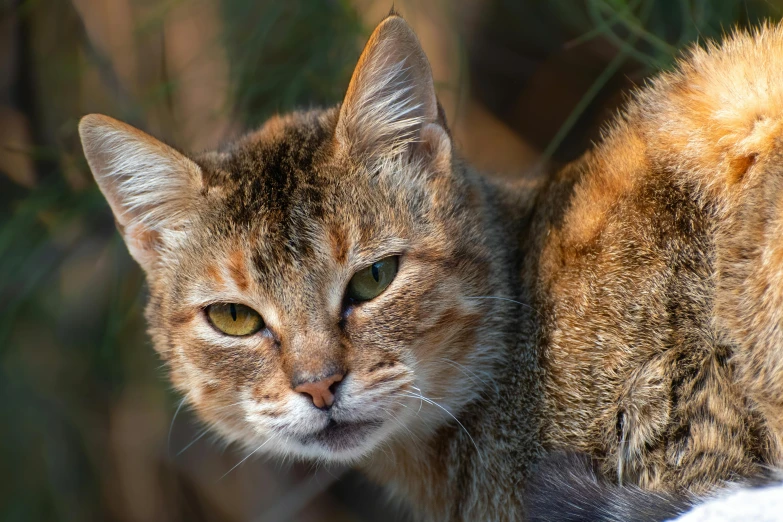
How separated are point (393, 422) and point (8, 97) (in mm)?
2032

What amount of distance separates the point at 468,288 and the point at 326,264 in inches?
11.8

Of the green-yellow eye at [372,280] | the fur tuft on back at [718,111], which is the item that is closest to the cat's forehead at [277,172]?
the green-yellow eye at [372,280]

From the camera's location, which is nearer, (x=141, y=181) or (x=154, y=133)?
(x=141, y=181)

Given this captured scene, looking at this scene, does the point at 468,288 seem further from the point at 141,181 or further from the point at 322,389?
the point at 141,181

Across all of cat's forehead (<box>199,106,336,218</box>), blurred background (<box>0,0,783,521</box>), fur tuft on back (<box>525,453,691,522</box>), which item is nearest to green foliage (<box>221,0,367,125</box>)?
blurred background (<box>0,0,783,521</box>)

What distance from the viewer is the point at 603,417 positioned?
52.2 inches

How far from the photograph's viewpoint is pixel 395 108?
4.99 feet

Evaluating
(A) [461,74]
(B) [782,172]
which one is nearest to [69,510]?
(A) [461,74]

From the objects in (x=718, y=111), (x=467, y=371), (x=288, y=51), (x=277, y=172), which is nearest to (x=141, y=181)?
(x=277, y=172)

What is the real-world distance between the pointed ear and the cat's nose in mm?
497

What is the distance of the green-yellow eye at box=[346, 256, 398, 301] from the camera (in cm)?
141

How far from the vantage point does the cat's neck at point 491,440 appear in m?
1.43

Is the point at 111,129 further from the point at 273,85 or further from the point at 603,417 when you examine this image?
the point at 603,417

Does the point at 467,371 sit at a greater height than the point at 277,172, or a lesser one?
lesser
